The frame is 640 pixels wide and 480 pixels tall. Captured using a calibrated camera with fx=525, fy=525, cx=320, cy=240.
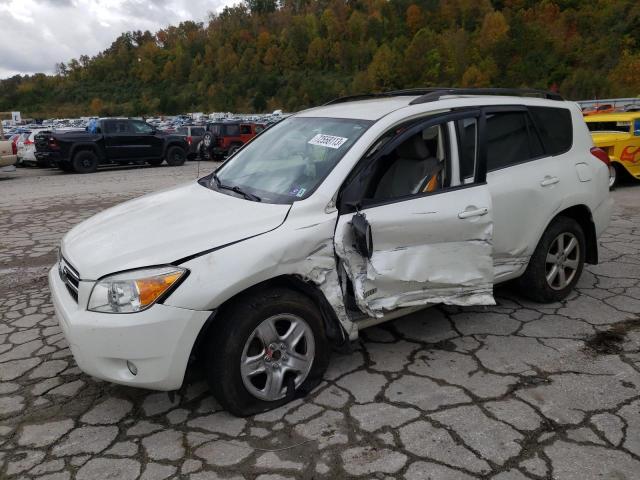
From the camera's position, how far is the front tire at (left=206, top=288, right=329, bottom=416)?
2625 mm

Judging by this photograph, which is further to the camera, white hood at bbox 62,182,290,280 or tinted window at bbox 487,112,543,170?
tinted window at bbox 487,112,543,170

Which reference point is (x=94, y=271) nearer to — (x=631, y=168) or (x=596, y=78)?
(x=631, y=168)

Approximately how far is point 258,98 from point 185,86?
27492 millimetres

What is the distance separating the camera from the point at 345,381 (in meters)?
3.12

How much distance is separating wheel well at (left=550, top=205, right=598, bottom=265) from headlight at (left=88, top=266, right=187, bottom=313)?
308cm

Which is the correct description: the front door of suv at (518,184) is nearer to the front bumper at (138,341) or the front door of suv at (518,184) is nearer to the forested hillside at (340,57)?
the front bumper at (138,341)

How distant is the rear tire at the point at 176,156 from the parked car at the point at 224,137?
1.26m

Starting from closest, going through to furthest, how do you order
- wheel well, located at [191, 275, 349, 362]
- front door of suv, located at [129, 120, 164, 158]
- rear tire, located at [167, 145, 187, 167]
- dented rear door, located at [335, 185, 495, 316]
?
wheel well, located at [191, 275, 349, 362] → dented rear door, located at [335, 185, 495, 316] → front door of suv, located at [129, 120, 164, 158] → rear tire, located at [167, 145, 187, 167]

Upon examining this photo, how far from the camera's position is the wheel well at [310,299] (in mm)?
2646

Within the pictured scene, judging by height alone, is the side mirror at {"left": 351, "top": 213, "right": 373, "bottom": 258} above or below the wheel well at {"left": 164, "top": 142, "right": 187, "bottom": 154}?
above

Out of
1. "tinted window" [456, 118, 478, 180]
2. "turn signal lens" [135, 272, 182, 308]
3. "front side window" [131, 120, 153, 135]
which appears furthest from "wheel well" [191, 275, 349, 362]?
"front side window" [131, 120, 153, 135]

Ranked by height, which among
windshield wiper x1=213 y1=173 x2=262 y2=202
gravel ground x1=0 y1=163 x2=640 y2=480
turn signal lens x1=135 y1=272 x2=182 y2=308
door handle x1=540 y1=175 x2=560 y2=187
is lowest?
gravel ground x1=0 y1=163 x2=640 y2=480

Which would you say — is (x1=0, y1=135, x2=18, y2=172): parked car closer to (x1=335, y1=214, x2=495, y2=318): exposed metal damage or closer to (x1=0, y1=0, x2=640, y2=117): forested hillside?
(x1=335, y1=214, x2=495, y2=318): exposed metal damage

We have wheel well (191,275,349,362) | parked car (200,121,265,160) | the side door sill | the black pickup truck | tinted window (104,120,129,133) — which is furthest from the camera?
parked car (200,121,265,160)
